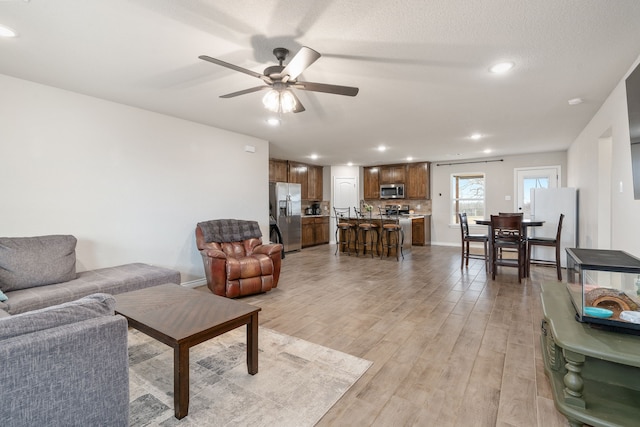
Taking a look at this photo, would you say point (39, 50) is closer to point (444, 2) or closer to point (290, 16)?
point (290, 16)

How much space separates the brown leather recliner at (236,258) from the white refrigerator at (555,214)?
4876 mm

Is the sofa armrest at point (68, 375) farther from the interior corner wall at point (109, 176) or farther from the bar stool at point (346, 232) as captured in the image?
the bar stool at point (346, 232)

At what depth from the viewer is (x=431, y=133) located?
501 cm

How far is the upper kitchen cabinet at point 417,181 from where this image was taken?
8273mm

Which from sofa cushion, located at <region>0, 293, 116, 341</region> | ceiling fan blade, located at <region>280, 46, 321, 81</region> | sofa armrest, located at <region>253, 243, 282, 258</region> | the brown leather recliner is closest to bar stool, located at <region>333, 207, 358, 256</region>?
the brown leather recliner

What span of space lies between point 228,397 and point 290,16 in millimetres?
2455

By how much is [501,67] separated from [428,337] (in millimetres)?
2479

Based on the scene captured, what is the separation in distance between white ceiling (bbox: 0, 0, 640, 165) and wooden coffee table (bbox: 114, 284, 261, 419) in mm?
1982

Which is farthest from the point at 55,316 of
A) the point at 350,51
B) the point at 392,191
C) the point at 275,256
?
the point at 392,191

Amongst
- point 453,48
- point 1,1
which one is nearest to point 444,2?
point 453,48

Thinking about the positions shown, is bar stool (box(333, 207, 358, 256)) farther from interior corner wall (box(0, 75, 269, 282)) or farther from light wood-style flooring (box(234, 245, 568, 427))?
interior corner wall (box(0, 75, 269, 282))

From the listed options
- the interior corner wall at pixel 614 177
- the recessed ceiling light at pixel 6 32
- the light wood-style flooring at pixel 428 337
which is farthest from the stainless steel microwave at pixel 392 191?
the recessed ceiling light at pixel 6 32

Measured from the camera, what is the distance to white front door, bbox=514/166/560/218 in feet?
22.6

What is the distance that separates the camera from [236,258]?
3.97 metres
